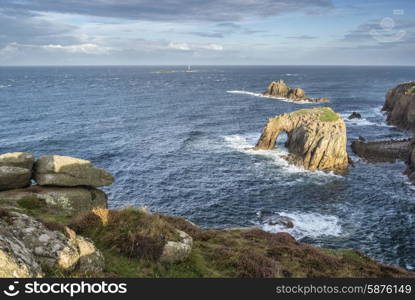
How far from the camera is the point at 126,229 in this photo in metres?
18.4

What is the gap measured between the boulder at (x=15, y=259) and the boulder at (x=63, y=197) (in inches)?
615

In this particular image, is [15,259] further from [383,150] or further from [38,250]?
[383,150]

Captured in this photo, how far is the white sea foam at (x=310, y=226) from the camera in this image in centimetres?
4234

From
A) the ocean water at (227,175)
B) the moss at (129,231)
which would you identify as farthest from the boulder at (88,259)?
the ocean water at (227,175)

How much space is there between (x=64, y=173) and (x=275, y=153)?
51.8 metres

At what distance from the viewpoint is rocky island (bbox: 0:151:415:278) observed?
534 inches

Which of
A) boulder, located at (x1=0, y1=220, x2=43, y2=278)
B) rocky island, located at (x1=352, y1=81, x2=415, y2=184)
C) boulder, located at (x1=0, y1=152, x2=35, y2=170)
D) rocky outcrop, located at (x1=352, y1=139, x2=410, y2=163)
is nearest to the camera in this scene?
boulder, located at (x1=0, y1=220, x2=43, y2=278)

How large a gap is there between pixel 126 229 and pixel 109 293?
8.08 m

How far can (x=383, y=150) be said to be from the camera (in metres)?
73.4

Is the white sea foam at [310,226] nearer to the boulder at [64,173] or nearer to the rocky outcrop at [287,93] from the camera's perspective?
the boulder at [64,173]

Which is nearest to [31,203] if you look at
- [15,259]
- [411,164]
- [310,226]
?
[15,259]

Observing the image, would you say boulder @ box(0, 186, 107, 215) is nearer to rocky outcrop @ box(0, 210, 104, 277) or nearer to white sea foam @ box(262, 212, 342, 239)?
rocky outcrop @ box(0, 210, 104, 277)

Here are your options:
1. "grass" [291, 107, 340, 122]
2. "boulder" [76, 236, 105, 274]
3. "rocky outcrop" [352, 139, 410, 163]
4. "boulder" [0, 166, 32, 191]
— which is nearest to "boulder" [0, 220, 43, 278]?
"boulder" [76, 236, 105, 274]

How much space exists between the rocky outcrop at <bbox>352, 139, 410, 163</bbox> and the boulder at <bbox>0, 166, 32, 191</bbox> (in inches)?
2490
